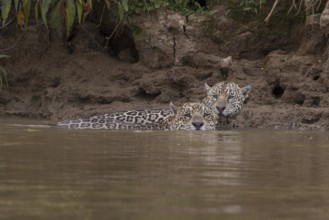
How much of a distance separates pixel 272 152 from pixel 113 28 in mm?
7907

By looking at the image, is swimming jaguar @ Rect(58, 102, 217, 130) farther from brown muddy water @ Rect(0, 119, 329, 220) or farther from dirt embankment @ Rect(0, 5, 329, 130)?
brown muddy water @ Rect(0, 119, 329, 220)

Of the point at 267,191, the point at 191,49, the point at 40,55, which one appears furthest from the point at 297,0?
the point at 267,191

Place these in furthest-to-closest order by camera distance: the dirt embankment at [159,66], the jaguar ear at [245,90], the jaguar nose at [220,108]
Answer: the dirt embankment at [159,66]
the jaguar ear at [245,90]
the jaguar nose at [220,108]

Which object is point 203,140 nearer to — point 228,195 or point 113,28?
point 228,195

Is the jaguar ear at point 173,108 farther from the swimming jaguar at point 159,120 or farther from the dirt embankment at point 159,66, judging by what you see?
the dirt embankment at point 159,66

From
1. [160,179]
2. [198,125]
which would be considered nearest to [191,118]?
[198,125]

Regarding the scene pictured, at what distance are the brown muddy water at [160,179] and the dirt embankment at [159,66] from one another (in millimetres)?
4893

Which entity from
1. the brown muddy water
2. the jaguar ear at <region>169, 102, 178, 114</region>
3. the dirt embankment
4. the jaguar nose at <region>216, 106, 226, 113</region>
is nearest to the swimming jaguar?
the jaguar ear at <region>169, 102, 178, 114</region>

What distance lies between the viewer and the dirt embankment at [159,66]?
13.0 metres

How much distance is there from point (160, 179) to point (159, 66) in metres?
9.15

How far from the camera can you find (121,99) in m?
13.4

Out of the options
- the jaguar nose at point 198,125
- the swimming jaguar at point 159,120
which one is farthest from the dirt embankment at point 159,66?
the jaguar nose at point 198,125

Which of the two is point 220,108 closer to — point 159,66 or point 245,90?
point 245,90

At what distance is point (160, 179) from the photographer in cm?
489
